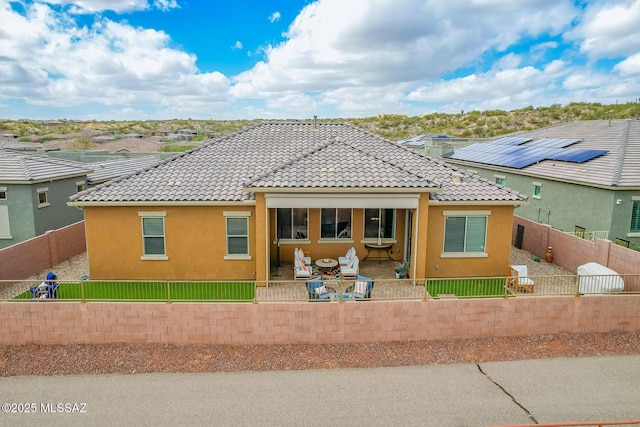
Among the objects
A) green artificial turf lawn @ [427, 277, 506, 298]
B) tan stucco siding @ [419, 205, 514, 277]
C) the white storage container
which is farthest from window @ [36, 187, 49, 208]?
the white storage container

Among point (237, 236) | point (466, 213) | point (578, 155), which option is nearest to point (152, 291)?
point (237, 236)

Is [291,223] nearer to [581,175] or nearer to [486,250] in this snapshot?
[486,250]

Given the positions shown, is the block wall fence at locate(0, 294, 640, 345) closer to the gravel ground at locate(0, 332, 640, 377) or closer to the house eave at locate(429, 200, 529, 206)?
the gravel ground at locate(0, 332, 640, 377)

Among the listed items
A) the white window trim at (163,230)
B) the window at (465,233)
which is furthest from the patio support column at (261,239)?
the window at (465,233)

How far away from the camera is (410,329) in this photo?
11.6 metres

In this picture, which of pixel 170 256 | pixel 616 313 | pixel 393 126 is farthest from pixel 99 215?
pixel 393 126

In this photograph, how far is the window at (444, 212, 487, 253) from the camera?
1582 centimetres

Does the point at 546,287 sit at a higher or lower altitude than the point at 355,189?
lower

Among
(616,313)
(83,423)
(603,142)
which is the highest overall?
(603,142)

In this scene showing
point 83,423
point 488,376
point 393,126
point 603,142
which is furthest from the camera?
point 393,126

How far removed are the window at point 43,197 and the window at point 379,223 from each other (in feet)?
48.1

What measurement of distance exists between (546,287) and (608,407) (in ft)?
20.0

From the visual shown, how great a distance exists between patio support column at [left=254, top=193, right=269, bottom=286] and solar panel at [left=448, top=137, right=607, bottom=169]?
16085 mm

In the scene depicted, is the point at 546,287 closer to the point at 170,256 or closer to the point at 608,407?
A: the point at 608,407
